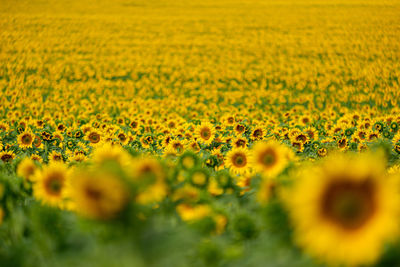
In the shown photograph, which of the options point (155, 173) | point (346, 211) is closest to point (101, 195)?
point (155, 173)

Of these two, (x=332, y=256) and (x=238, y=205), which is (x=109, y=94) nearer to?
(x=238, y=205)

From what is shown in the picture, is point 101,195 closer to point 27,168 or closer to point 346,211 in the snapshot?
point 346,211

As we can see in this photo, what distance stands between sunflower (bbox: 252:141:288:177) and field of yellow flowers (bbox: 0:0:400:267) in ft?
0.04

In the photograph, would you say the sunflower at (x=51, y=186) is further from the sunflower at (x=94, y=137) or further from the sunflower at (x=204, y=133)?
the sunflower at (x=94, y=137)

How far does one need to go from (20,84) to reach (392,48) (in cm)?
1755

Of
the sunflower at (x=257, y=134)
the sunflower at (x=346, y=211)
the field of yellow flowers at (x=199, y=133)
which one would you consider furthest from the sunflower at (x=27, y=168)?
the sunflower at (x=257, y=134)

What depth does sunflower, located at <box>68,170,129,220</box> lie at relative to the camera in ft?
3.06

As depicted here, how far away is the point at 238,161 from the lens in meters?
2.94

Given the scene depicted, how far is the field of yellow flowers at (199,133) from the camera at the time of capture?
99 centimetres

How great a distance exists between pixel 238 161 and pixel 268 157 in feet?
1.80

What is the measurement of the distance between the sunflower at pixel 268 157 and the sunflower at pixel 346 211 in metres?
1.25

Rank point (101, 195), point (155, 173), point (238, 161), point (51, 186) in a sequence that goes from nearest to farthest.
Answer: point (101, 195) < point (155, 173) < point (51, 186) < point (238, 161)

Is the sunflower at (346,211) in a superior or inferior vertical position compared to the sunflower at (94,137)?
superior

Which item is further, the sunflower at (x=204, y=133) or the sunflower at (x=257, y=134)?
the sunflower at (x=257, y=134)
